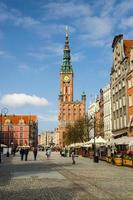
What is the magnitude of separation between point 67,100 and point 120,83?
123 meters

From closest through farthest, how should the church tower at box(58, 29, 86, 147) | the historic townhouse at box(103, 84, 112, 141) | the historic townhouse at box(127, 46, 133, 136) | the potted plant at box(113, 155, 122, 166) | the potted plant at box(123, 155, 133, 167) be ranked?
the potted plant at box(123, 155, 133, 167) → the potted plant at box(113, 155, 122, 166) → the historic townhouse at box(127, 46, 133, 136) → the historic townhouse at box(103, 84, 112, 141) → the church tower at box(58, 29, 86, 147)

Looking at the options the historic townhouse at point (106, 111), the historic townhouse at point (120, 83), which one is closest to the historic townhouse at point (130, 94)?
the historic townhouse at point (120, 83)

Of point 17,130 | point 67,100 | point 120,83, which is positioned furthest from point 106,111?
point 17,130

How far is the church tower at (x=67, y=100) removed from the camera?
7303 inches

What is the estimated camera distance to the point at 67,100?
617 ft

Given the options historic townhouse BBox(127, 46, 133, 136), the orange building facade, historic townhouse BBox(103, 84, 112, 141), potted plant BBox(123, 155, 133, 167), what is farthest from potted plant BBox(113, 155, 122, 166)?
the orange building facade

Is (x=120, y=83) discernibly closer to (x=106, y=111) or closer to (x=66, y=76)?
(x=106, y=111)

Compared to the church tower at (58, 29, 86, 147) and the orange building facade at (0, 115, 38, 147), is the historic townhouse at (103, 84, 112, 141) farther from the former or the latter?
the orange building facade at (0, 115, 38, 147)

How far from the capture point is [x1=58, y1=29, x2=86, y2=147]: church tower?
186 m

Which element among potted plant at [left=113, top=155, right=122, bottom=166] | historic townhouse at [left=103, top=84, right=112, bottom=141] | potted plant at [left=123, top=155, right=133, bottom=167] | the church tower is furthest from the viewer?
the church tower

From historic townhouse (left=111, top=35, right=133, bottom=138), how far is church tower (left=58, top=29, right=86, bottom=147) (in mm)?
109604

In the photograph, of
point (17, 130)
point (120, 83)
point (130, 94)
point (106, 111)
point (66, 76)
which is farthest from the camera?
point (66, 76)

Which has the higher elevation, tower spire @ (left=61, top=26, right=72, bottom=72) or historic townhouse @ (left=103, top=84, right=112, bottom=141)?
tower spire @ (left=61, top=26, right=72, bottom=72)

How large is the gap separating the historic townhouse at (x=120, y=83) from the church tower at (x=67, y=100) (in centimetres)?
10960
